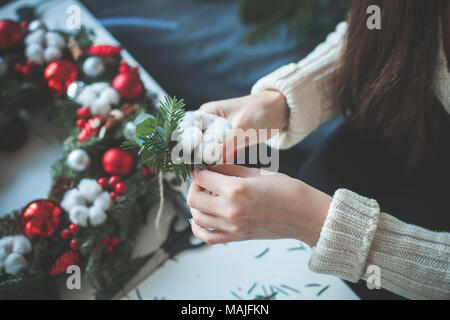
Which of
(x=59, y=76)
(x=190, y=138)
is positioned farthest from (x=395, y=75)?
(x=59, y=76)

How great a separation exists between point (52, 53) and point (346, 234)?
86 centimetres

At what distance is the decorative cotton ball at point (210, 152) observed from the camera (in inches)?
22.4

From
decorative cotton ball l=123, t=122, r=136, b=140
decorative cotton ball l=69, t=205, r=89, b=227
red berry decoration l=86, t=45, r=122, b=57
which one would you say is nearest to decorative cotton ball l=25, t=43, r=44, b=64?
red berry decoration l=86, t=45, r=122, b=57

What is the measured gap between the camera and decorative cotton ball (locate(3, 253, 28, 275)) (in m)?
0.72

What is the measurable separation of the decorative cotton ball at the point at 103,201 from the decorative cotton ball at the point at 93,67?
1.16ft

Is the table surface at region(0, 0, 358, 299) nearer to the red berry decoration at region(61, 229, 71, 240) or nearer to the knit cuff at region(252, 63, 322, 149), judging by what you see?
the red berry decoration at region(61, 229, 71, 240)

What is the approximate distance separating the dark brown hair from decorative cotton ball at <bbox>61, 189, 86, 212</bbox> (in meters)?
0.61

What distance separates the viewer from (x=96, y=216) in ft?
2.50

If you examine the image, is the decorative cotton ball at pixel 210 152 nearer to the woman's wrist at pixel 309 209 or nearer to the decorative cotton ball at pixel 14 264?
the woman's wrist at pixel 309 209

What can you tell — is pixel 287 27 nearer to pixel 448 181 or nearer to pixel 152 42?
pixel 152 42

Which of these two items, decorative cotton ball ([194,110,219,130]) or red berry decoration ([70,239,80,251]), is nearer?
decorative cotton ball ([194,110,219,130])

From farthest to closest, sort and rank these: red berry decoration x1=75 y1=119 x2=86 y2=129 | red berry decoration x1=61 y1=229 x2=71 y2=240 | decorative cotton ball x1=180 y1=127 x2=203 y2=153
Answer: red berry decoration x1=75 y1=119 x2=86 y2=129 < red berry decoration x1=61 y1=229 x2=71 y2=240 < decorative cotton ball x1=180 y1=127 x2=203 y2=153

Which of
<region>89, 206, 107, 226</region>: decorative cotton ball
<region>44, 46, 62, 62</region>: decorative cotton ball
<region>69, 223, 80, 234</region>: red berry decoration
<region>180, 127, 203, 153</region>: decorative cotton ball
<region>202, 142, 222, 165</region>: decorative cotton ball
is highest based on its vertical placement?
<region>44, 46, 62, 62</region>: decorative cotton ball

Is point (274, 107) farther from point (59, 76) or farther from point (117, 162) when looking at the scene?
point (59, 76)
